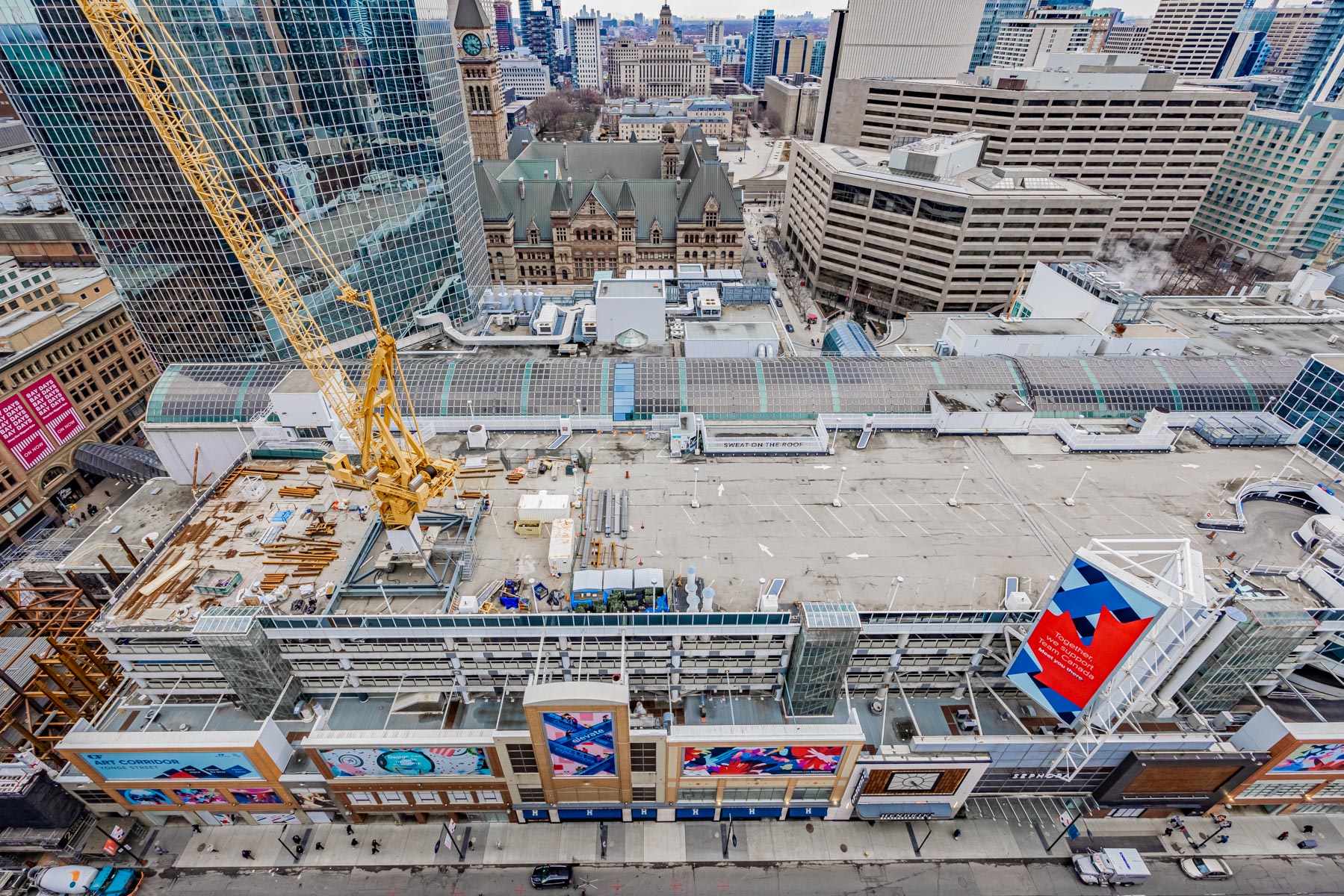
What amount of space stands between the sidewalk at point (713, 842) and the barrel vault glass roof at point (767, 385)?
46.6 m

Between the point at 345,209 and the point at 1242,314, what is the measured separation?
150848 millimetres

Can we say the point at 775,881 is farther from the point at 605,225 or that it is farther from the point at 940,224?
the point at 605,225

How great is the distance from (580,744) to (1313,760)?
215 ft

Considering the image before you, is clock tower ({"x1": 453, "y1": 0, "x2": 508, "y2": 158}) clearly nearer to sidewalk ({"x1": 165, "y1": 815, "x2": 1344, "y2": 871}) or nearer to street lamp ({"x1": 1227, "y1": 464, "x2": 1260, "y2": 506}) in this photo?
sidewalk ({"x1": 165, "y1": 815, "x2": 1344, "y2": 871})

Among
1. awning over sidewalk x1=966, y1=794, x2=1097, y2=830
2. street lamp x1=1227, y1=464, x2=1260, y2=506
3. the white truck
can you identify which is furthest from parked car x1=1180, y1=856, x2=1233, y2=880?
street lamp x1=1227, y1=464, x2=1260, y2=506

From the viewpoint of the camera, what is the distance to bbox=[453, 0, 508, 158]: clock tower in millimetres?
180875

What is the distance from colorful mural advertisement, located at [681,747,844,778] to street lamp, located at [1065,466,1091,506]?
37199 millimetres

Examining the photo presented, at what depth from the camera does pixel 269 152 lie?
268 feet

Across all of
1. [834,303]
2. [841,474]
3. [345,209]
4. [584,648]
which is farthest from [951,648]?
[834,303]

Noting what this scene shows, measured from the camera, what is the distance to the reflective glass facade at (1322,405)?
226 feet

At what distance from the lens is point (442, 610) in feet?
174

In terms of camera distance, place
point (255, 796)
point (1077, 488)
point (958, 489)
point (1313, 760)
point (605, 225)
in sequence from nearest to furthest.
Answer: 1. point (1313, 760)
2. point (255, 796)
3. point (958, 489)
4. point (1077, 488)
5. point (605, 225)

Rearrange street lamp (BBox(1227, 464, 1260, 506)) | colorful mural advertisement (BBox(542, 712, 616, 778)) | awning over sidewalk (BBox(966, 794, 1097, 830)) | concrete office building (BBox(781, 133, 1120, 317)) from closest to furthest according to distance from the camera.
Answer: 1. colorful mural advertisement (BBox(542, 712, 616, 778))
2. awning over sidewalk (BBox(966, 794, 1097, 830))
3. street lamp (BBox(1227, 464, 1260, 506))
4. concrete office building (BBox(781, 133, 1120, 317))

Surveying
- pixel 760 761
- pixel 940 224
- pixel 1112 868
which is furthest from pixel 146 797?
pixel 940 224
